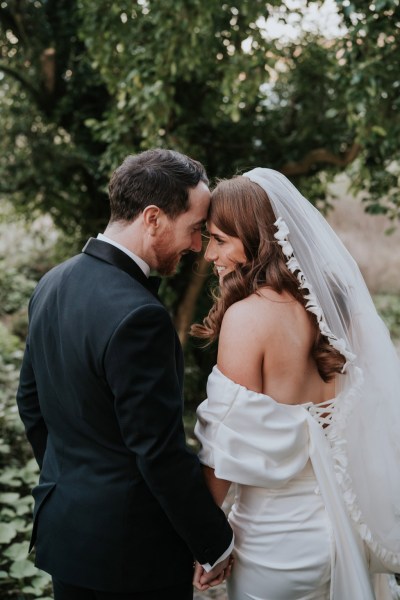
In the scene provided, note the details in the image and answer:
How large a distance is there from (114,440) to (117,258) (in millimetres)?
546

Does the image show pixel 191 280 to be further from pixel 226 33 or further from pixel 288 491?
pixel 288 491

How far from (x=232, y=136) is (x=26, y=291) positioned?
3.86m

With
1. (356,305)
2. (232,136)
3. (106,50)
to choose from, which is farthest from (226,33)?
(356,305)

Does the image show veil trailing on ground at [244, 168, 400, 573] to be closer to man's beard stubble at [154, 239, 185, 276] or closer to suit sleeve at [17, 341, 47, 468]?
man's beard stubble at [154, 239, 185, 276]

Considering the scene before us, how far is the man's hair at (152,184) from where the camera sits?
1.89 metres

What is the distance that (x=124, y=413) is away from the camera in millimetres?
1672

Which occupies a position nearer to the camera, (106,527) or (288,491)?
(106,527)

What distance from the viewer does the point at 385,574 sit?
2.33m

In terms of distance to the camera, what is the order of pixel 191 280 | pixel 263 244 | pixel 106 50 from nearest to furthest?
1. pixel 263 244
2. pixel 106 50
3. pixel 191 280

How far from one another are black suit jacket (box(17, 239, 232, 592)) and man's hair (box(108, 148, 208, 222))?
158 mm

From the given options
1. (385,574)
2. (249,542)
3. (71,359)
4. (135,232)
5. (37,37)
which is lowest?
(385,574)

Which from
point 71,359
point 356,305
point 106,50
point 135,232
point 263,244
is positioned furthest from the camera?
point 106,50

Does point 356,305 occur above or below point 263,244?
below

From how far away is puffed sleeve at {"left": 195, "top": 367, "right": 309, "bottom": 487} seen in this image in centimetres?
189
